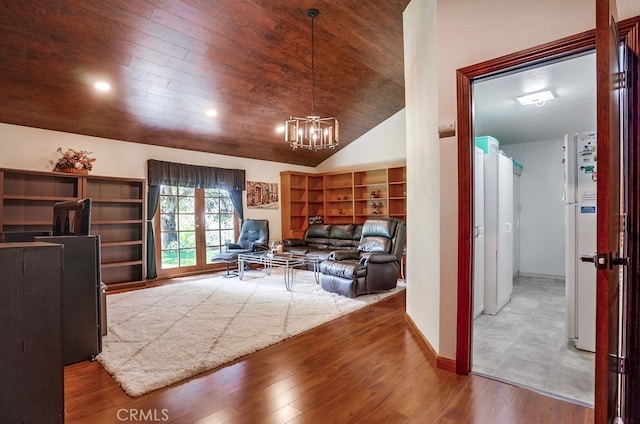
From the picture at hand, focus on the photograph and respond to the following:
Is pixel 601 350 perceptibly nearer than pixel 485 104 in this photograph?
Yes

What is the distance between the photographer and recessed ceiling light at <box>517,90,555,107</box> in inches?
147

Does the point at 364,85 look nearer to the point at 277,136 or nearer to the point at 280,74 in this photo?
the point at 280,74

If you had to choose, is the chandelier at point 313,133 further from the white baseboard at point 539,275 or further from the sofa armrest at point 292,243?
the white baseboard at point 539,275

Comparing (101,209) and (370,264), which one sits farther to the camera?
(101,209)

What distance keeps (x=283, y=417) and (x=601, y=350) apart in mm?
1530

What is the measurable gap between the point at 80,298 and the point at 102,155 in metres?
3.47

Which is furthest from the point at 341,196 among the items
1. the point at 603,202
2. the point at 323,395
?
the point at 603,202

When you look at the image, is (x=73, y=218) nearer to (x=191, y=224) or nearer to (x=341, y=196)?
(x=191, y=224)

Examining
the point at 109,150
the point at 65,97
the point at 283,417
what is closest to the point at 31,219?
the point at 109,150

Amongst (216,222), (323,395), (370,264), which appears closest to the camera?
(323,395)

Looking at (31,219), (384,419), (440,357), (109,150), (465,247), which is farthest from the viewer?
(109,150)

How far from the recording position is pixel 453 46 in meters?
2.28

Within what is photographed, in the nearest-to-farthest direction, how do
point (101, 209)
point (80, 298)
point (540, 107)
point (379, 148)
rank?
1. point (80, 298)
2. point (540, 107)
3. point (101, 209)
4. point (379, 148)

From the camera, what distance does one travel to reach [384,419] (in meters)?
1.75
